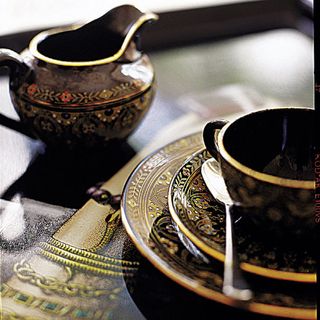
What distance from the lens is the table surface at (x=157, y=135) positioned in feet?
1.67

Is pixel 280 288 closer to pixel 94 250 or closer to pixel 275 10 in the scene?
pixel 94 250

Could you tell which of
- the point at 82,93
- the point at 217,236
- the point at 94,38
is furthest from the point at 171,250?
the point at 94,38

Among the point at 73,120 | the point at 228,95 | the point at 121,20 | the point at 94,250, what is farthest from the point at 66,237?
the point at 228,95

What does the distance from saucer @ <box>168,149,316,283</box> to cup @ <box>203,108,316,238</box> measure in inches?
0.7

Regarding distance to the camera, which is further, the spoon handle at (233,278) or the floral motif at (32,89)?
the floral motif at (32,89)

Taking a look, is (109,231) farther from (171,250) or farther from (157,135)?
(157,135)

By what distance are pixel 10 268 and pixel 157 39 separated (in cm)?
67

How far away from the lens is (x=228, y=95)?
0.92 m

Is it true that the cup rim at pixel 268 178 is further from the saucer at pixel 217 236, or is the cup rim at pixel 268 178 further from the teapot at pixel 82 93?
the teapot at pixel 82 93

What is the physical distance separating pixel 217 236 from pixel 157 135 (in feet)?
0.97

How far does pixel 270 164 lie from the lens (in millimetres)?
588

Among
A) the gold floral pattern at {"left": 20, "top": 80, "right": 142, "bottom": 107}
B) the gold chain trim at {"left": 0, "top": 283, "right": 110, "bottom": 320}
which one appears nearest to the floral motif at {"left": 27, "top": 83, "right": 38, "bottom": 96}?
the gold floral pattern at {"left": 20, "top": 80, "right": 142, "bottom": 107}

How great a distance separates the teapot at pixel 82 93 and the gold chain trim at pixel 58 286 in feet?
0.68

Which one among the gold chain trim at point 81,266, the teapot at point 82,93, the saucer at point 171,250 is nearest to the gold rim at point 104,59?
the teapot at point 82,93
